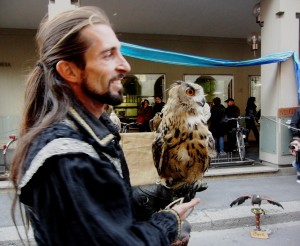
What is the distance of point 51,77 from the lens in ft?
4.25

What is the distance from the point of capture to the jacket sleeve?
1.02 metres

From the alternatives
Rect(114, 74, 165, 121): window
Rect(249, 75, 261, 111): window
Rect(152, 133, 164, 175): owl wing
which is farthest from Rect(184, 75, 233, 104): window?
Rect(152, 133, 164, 175): owl wing

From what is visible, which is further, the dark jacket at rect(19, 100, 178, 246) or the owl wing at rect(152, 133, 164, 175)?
the owl wing at rect(152, 133, 164, 175)

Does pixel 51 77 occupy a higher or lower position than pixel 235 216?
higher

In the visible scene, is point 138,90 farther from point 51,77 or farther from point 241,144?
point 51,77

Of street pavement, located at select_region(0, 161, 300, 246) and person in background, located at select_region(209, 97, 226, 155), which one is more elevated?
person in background, located at select_region(209, 97, 226, 155)

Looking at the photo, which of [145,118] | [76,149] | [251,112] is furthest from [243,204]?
[251,112]

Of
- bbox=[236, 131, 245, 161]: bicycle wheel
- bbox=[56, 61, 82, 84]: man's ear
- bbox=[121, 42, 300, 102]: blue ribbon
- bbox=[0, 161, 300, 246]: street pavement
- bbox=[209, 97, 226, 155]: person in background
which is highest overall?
bbox=[121, 42, 300, 102]: blue ribbon

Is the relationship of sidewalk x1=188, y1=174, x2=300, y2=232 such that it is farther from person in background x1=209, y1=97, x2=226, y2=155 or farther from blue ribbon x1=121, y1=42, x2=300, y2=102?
person in background x1=209, y1=97, x2=226, y2=155

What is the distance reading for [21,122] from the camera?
137 centimetres

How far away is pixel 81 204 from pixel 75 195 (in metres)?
0.03

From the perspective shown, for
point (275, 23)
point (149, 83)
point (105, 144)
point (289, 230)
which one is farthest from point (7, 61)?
point (105, 144)

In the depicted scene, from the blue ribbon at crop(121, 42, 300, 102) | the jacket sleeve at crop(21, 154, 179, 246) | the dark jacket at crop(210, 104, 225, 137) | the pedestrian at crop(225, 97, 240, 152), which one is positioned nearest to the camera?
the jacket sleeve at crop(21, 154, 179, 246)

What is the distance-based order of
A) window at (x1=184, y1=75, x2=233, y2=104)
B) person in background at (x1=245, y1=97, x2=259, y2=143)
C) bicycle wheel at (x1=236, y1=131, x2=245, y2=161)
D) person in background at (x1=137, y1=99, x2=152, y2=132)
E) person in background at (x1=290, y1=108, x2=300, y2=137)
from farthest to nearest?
window at (x1=184, y1=75, x2=233, y2=104)
person in background at (x1=245, y1=97, x2=259, y2=143)
person in background at (x1=137, y1=99, x2=152, y2=132)
bicycle wheel at (x1=236, y1=131, x2=245, y2=161)
person in background at (x1=290, y1=108, x2=300, y2=137)
